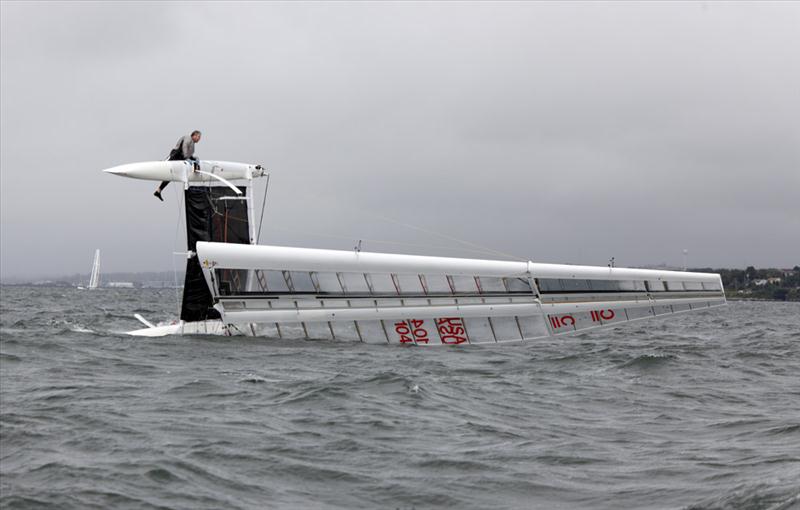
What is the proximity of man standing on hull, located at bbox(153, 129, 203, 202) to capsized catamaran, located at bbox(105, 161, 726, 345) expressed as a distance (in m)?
0.38

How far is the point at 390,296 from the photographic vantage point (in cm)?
2266

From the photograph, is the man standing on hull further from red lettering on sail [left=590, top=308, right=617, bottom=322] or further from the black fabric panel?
red lettering on sail [left=590, top=308, right=617, bottom=322]

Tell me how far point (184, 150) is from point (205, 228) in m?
2.45

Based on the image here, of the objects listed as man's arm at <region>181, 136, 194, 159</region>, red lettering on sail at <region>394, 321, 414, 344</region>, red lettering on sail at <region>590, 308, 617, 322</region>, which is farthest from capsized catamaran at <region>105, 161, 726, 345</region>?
man's arm at <region>181, 136, 194, 159</region>

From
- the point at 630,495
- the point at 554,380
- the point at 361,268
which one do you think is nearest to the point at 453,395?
the point at 554,380

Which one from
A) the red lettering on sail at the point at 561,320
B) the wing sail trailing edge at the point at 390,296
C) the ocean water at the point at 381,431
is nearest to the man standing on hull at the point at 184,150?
the wing sail trailing edge at the point at 390,296

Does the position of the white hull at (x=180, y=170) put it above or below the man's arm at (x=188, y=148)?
below

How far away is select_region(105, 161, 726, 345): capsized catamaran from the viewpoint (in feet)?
71.3

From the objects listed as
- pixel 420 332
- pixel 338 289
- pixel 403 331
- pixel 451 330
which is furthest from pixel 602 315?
pixel 338 289

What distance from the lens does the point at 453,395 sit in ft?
45.1

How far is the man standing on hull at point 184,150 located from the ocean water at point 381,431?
22.8ft

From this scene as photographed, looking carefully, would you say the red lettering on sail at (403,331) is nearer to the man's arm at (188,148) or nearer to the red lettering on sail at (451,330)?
the red lettering on sail at (451,330)

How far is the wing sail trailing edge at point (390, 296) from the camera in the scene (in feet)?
71.2

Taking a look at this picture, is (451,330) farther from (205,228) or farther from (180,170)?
(180,170)
